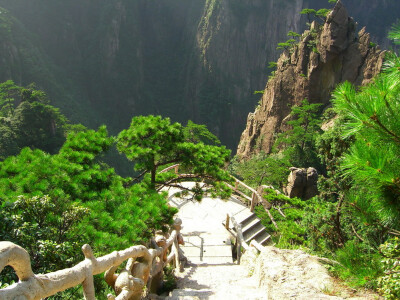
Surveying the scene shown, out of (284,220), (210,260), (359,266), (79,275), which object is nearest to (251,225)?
(284,220)

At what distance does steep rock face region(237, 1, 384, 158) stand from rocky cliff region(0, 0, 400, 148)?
24.5 meters

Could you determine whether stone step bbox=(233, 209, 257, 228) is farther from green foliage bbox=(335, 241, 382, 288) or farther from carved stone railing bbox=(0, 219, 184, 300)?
green foliage bbox=(335, 241, 382, 288)

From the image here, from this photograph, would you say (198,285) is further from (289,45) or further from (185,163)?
(289,45)

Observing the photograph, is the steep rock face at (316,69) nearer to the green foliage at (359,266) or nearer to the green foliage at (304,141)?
the green foliage at (304,141)

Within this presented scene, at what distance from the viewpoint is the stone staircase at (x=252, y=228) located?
7966 millimetres

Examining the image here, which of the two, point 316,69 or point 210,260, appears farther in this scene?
point 316,69

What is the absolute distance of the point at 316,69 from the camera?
20.5 meters

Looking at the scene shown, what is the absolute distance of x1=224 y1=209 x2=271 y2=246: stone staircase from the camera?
26.1 ft

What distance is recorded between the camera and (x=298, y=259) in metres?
3.49

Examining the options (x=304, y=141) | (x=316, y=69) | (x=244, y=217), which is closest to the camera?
(x=244, y=217)

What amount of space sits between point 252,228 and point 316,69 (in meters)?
16.3

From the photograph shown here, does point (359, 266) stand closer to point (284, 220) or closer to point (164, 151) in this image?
point (164, 151)

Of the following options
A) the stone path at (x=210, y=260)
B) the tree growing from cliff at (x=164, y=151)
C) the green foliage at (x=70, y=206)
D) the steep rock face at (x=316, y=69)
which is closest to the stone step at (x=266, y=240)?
the stone path at (x=210, y=260)

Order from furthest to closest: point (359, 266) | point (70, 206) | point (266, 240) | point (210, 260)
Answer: point (266, 240) → point (210, 260) → point (70, 206) → point (359, 266)
